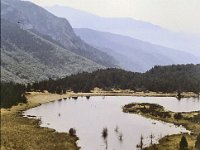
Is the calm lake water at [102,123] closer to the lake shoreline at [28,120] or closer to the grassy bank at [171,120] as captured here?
the lake shoreline at [28,120]

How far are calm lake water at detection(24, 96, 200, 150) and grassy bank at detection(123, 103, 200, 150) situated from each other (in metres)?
2.82

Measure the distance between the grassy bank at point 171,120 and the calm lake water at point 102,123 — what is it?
2817 millimetres

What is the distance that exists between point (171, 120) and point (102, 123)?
71.0ft

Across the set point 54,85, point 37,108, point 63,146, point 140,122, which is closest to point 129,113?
point 140,122

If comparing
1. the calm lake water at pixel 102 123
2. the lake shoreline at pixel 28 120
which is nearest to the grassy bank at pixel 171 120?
the calm lake water at pixel 102 123

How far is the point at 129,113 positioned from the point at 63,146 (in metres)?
54.2

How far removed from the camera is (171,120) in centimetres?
10762

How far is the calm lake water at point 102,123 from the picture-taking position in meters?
75.9

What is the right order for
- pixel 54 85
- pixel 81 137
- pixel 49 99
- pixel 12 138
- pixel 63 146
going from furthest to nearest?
pixel 54 85, pixel 49 99, pixel 81 137, pixel 63 146, pixel 12 138

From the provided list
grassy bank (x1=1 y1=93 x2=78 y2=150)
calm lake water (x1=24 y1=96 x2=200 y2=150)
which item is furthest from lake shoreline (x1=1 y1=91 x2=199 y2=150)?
calm lake water (x1=24 y1=96 x2=200 y2=150)

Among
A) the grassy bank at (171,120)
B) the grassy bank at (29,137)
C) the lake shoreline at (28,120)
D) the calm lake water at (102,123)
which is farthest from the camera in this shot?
the calm lake water at (102,123)

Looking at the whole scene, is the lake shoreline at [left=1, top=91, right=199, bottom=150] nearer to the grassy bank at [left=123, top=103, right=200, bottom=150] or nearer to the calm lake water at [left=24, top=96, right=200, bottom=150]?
the calm lake water at [left=24, top=96, right=200, bottom=150]

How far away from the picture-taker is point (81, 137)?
80.0 m

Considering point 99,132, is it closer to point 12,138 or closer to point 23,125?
point 23,125
